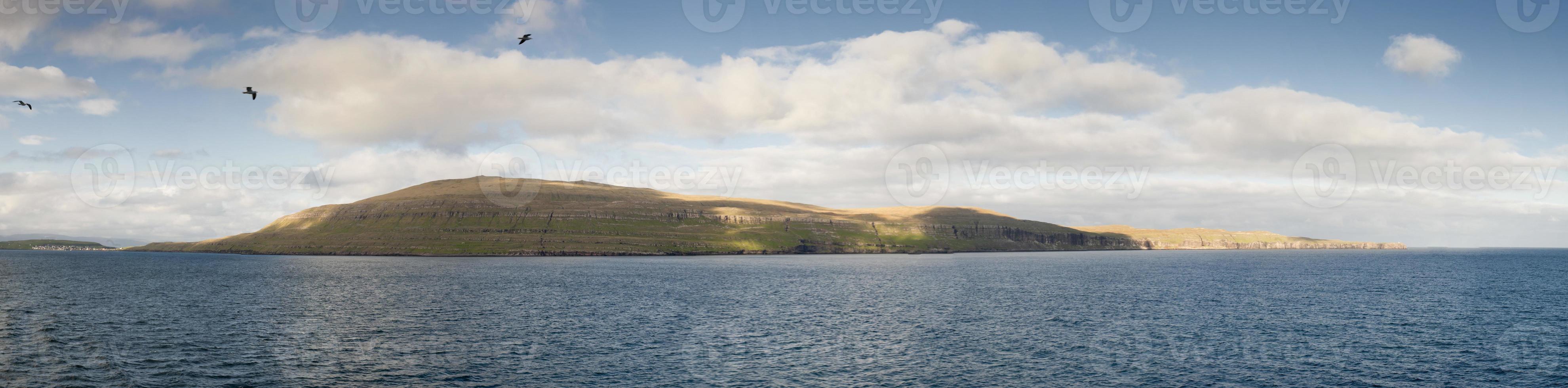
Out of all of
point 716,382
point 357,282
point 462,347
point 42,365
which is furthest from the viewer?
point 357,282

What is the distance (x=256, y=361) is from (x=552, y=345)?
73.5 ft

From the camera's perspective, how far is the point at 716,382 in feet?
172

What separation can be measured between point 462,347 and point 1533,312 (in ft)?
423

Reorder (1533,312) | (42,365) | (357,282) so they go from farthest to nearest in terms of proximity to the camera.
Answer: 1. (357,282)
2. (1533,312)
3. (42,365)

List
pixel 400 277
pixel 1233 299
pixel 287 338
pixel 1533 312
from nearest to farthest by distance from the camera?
pixel 287 338, pixel 1533 312, pixel 1233 299, pixel 400 277

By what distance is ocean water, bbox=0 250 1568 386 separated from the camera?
54.5 m

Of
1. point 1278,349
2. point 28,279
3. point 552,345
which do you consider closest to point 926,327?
point 1278,349

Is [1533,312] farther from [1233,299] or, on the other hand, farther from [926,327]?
[926,327]

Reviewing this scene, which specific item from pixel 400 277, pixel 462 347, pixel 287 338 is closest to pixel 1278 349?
pixel 462 347

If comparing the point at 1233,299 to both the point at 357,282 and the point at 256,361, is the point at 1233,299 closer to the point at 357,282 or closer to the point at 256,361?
the point at 256,361

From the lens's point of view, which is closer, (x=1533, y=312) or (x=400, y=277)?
(x=1533, y=312)

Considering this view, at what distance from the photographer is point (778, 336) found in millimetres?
73062

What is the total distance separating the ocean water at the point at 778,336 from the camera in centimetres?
5450

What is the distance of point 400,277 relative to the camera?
162750mm
